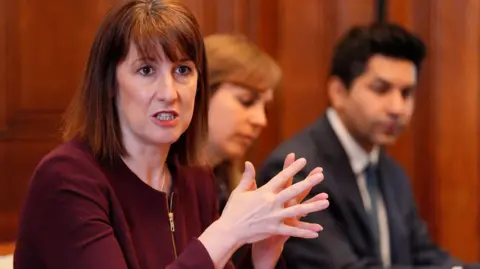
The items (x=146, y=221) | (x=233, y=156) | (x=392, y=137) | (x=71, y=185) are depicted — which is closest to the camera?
(x=71, y=185)

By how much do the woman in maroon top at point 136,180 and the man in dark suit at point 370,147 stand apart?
55 centimetres

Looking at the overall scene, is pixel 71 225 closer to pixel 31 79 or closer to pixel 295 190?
pixel 295 190

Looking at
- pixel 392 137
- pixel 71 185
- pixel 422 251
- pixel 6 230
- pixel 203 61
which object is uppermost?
pixel 203 61

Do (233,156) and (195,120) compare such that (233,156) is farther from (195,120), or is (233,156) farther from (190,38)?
(190,38)


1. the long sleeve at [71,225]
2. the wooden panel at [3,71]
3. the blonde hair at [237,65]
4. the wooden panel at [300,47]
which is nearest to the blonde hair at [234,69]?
the blonde hair at [237,65]

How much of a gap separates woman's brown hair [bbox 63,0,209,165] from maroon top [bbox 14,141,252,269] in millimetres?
37

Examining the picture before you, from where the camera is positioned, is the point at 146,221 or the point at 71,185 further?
the point at 146,221

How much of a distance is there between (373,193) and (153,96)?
3.20ft

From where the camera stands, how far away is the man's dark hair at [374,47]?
83.1 inches

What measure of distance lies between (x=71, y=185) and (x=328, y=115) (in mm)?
975

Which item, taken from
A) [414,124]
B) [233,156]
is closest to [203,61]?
[233,156]

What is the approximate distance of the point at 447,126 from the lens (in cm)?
248

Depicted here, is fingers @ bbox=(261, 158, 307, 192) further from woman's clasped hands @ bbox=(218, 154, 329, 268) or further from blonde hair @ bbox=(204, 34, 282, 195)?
blonde hair @ bbox=(204, 34, 282, 195)

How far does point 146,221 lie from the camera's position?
130 centimetres
